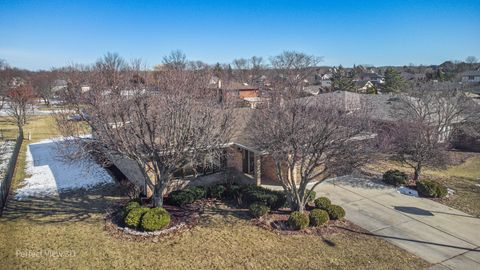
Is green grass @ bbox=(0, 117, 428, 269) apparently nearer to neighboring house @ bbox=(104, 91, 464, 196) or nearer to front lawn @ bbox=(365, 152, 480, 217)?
neighboring house @ bbox=(104, 91, 464, 196)

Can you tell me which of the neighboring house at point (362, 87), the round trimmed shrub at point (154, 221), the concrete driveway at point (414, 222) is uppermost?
the neighboring house at point (362, 87)

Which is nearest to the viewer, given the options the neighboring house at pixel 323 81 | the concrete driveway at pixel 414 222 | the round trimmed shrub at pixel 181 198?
the concrete driveway at pixel 414 222

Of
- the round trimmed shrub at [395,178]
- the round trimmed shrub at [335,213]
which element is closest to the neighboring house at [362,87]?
the round trimmed shrub at [395,178]

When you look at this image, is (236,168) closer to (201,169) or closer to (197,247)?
(201,169)

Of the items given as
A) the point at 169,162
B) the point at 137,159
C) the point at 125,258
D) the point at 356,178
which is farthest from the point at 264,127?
the point at 356,178

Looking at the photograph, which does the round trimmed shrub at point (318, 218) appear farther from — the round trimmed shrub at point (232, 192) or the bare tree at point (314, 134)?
the round trimmed shrub at point (232, 192)

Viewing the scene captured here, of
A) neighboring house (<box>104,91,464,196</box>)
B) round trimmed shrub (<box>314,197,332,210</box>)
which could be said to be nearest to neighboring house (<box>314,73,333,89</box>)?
neighboring house (<box>104,91,464,196</box>)
